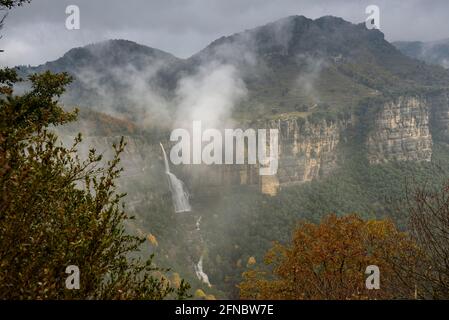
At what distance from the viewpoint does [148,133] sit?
486 feet

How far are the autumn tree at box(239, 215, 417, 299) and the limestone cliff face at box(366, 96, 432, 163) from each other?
474 feet

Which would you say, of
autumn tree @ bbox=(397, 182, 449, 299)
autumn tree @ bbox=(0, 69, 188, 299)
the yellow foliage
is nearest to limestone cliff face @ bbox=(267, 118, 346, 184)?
the yellow foliage

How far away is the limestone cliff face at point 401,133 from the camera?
16112 centimetres

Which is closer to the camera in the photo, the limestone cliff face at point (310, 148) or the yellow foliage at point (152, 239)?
the yellow foliage at point (152, 239)

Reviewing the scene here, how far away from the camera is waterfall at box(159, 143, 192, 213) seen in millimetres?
131750

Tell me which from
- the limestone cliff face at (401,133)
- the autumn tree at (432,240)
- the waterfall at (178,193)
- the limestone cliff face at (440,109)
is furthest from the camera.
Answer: the limestone cliff face at (440,109)

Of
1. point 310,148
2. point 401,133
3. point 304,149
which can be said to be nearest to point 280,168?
point 304,149

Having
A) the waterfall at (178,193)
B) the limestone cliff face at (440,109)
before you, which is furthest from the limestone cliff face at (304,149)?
the limestone cliff face at (440,109)

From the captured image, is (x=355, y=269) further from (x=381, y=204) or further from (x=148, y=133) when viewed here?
(x=148, y=133)

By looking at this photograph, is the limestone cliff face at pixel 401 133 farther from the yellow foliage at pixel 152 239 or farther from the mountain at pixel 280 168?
the yellow foliage at pixel 152 239

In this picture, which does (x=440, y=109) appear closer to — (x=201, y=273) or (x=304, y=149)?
(x=304, y=149)

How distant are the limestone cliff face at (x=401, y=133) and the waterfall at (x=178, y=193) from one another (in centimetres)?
7320
